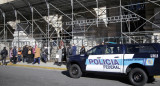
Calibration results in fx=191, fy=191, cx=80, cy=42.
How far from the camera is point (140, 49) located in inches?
Answer: 318

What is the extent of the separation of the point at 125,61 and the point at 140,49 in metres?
0.81

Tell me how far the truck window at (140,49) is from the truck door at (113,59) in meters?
0.40

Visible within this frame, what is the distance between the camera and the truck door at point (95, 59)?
8.97 metres

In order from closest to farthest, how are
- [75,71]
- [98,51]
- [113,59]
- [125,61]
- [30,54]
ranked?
[125,61] < [113,59] < [98,51] < [75,71] < [30,54]

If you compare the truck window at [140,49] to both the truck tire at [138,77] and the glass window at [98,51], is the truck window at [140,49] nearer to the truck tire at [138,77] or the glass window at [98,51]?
the truck tire at [138,77]

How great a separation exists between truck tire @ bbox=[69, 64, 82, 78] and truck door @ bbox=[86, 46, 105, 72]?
55cm

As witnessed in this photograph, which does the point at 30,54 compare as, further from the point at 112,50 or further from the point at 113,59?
the point at 113,59

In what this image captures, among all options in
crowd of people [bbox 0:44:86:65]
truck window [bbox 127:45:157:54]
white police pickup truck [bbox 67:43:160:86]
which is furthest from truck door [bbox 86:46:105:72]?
crowd of people [bbox 0:44:86:65]

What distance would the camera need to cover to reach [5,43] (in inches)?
840

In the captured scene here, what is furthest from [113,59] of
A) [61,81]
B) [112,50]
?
[61,81]

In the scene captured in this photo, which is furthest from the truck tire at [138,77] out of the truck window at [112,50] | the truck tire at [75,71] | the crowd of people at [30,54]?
the crowd of people at [30,54]

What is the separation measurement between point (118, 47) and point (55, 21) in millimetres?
11254

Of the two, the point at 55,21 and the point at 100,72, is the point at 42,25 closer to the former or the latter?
the point at 55,21

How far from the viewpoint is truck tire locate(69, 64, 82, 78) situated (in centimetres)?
969
